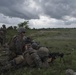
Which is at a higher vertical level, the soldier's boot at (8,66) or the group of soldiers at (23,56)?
the group of soldiers at (23,56)

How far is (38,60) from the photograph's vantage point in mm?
12250

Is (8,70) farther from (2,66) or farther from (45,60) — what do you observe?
(45,60)

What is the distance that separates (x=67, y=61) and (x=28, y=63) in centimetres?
306

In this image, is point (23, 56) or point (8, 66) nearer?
point (8, 66)

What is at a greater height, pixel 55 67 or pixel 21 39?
pixel 21 39

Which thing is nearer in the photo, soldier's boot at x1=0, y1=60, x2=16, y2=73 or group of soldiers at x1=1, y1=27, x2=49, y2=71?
soldier's boot at x1=0, y1=60, x2=16, y2=73

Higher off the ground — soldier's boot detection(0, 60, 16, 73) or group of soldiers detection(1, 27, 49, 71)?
group of soldiers detection(1, 27, 49, 71)

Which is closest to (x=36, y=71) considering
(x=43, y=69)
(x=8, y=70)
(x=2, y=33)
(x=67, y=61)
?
(x=43, y=69)

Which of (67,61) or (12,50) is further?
(67,61)

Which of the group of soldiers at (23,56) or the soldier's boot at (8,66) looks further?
the group of soldiers at (23,56)

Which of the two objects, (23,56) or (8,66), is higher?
(23,56)

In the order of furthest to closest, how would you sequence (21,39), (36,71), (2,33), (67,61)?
(2,33)
(67,61)
(21,39)
(36,71)

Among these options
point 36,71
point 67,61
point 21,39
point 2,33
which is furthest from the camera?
point 2,33

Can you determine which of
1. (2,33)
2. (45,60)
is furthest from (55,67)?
(2,33)
